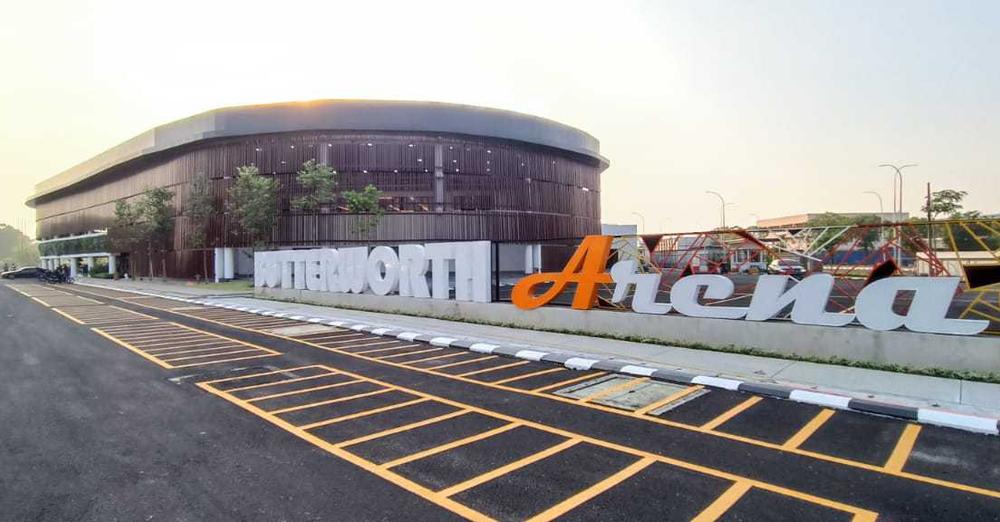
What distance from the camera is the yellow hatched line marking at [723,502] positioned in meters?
4.65

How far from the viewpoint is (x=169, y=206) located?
5559 centimetres

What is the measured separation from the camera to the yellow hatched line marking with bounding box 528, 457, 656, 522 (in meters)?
4.71

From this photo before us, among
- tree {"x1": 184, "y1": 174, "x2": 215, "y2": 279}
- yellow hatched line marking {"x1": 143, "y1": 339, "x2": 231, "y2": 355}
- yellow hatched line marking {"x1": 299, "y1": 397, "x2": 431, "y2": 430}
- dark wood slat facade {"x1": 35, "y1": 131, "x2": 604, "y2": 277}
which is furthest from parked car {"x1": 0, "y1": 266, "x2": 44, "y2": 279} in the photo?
yellow hatched line marking {"x1": 299, "y1": 397, "x2": 431, "y2": 430}

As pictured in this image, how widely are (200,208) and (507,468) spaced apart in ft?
169

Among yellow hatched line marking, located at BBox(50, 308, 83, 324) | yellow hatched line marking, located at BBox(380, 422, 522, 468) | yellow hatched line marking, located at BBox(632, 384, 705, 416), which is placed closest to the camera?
yellow hatched line marking, located at BBox(380, 422, 522, 468)

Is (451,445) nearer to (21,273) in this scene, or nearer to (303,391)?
(303,391)

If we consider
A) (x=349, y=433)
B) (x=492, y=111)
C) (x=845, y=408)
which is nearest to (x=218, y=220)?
(x=492, y=111)

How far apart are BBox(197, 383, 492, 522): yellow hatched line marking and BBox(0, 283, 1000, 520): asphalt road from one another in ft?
0.08

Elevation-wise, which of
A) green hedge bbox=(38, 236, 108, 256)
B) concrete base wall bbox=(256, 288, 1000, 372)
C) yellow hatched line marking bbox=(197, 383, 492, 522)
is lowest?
yellow hatched line marking bbox=(197, 383, 492, 522)

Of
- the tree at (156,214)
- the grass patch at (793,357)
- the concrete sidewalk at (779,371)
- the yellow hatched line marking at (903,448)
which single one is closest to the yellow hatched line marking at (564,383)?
the concrete sidewalk at (779,371)

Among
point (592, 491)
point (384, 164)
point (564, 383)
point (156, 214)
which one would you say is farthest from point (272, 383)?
point (156, 214)

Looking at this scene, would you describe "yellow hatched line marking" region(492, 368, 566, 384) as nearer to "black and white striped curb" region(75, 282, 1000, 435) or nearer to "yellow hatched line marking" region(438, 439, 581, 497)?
"black and white striped curb" region(75, 282, 1000, 435)

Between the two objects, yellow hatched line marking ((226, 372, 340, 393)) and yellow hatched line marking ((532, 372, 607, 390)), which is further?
yellow hatched line marking ((226, 372, 340, 393))

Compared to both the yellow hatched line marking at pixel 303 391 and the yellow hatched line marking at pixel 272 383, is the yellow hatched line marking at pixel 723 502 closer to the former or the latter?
the yellow hatched line marking at pixel 303 391
